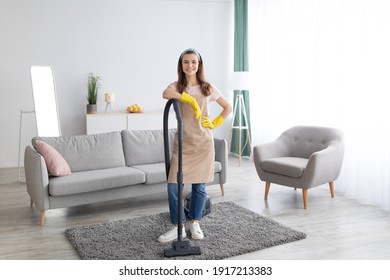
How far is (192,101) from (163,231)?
1118 mm

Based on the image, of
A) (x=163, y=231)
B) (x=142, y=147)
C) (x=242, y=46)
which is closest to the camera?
(x=163, y=231)

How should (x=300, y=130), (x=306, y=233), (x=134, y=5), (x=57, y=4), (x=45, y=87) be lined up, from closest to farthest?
1. (x=306, y=233)
2. (x=300, y=130)
3. (x=45, y=87)
4. (x=57, y=4)
5. (x=134, y=5)

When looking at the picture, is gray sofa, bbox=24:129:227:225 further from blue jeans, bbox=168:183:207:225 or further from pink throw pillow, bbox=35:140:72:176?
blue jeans, bbox=168:183:207:225

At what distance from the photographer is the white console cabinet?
6047 mm

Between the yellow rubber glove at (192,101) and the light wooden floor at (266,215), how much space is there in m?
1.00

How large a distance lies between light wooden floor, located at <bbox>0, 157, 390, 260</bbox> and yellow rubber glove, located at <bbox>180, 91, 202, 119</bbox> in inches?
39.5

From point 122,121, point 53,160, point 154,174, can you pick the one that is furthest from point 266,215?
point 122,121

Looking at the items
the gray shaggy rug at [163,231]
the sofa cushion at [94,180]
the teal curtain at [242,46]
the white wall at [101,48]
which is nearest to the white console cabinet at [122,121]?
the white wall at [101,48]

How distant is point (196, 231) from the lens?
3221 millimetres

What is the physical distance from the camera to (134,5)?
6.59 meters

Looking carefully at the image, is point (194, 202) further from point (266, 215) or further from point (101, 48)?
point (101, 48)
